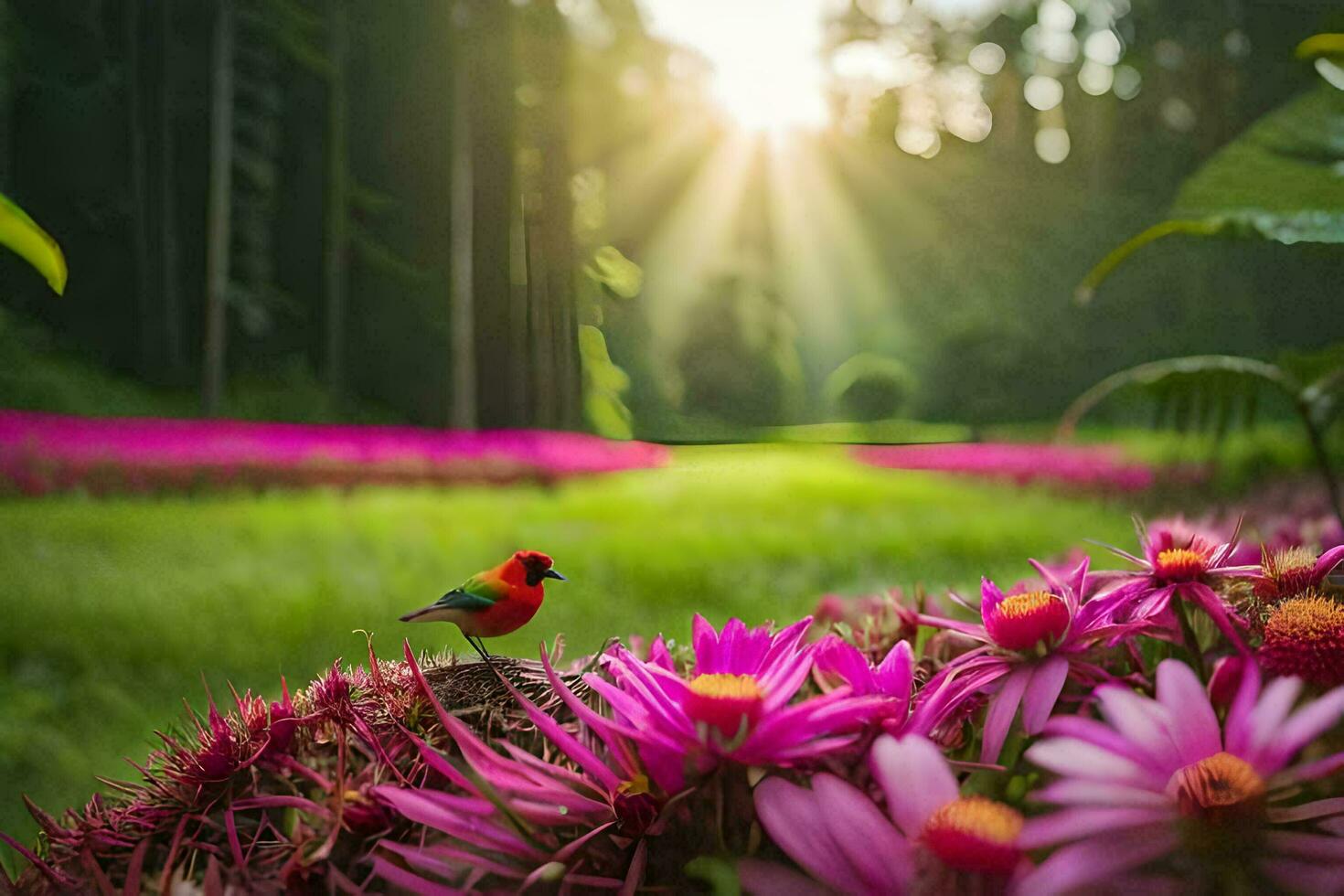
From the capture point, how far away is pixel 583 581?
2.48ft

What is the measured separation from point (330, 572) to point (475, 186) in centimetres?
41

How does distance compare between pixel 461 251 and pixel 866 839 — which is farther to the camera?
pixel 461 251

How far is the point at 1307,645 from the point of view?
0.52ft

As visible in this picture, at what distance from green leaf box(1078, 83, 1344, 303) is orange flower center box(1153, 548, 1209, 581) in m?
0.33

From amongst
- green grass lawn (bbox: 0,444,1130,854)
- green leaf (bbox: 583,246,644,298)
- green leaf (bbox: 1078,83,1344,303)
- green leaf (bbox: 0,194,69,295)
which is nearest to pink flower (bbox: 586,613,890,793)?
green leaf (bbox: 0,194,69,295)

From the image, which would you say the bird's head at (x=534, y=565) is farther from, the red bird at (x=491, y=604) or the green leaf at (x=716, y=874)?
the green leaf at (x=716, y=874)

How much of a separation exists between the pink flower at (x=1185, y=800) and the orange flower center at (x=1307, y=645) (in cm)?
3

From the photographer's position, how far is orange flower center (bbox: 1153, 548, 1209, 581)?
192 mm

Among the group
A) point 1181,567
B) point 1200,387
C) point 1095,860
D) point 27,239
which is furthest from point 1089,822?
point 1200,387

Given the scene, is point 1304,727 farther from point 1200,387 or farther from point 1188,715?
point 1200,387

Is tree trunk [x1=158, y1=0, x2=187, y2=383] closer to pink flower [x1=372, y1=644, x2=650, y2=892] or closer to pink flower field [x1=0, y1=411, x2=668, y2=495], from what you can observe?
pink flower field [x1=0, y1=411, x2=668, y2=495]

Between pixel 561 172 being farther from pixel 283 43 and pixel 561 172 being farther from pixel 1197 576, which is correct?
pixel 1197 576

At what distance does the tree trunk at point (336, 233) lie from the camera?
931 mm

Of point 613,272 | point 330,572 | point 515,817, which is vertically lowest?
point 330,572
